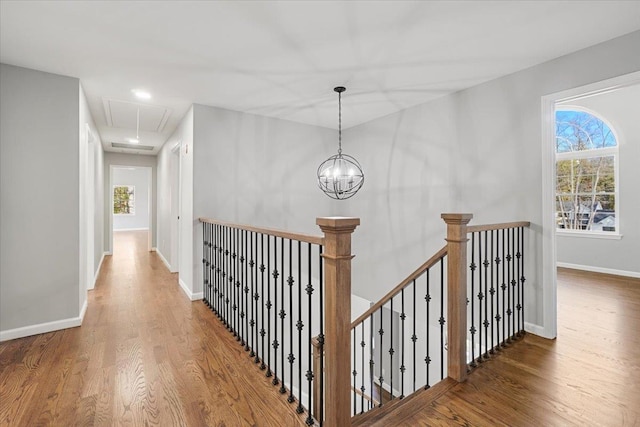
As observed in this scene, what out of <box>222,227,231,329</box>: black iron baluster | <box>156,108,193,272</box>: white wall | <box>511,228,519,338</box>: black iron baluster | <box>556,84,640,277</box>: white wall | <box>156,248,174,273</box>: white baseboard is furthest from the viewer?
<box>156,248,174,273</box>: white baseboard

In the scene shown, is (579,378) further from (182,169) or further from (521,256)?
(182,169)

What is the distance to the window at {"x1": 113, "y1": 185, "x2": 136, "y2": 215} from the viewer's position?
39.5 ft

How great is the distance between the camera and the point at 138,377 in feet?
6.84

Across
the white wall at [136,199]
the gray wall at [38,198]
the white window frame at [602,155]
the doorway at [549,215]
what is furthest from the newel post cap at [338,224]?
the white wall at [136,199]

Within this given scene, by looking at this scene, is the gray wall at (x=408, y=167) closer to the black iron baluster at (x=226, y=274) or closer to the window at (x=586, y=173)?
the black iron baluster at (x=226, y=274)

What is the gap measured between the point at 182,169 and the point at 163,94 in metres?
1.19

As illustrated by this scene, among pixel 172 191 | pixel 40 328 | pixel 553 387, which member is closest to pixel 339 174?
pixel 553 387

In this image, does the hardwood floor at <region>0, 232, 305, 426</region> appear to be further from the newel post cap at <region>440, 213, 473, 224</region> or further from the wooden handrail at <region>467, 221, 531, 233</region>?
the wooden handrail at <region>467, 221, 531, 233</region>

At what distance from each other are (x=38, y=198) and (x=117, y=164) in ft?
16.0

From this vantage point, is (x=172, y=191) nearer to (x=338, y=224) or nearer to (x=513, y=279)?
(x=338, y=224)

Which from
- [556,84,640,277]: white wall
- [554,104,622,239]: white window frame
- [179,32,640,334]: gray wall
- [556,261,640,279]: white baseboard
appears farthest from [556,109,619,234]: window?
[179,32,640,334]: gray wall

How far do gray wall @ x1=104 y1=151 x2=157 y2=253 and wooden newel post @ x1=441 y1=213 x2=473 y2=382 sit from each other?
7.30m

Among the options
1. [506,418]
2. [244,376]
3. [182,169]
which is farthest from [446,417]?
[182,169]

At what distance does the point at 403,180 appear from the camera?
167 inches
